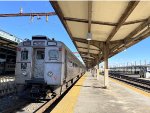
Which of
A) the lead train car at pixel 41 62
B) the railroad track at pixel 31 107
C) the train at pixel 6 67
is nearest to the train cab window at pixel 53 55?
the lead train car at pixel 41 62

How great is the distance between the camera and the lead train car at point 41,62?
13812 millimetres

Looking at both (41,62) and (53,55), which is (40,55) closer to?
(41,62)

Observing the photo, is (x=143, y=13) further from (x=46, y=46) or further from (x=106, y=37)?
(x=106, y=37)

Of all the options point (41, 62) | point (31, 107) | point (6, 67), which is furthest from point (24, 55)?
point (6, 67)

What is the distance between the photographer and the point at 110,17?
12820mm

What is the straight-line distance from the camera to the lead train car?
13.8m

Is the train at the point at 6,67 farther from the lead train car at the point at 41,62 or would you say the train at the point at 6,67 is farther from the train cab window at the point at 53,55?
the train cab window at the point at 53,55

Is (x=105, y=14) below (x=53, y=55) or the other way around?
the other way around

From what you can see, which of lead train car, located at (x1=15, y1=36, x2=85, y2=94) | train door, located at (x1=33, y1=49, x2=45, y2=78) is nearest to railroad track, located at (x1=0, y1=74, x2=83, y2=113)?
lead train car, located at (x1=15, y1=36, x2=85, y2=94)

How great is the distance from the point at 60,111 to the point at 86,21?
6022mm

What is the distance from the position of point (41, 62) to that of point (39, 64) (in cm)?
17

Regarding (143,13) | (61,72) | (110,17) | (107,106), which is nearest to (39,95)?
(61,72)

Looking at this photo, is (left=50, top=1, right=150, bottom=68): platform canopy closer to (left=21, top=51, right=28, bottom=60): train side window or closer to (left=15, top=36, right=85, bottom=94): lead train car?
(left=15, top=36, right=85, bottom=94): lead train car

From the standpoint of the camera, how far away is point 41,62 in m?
14.4
